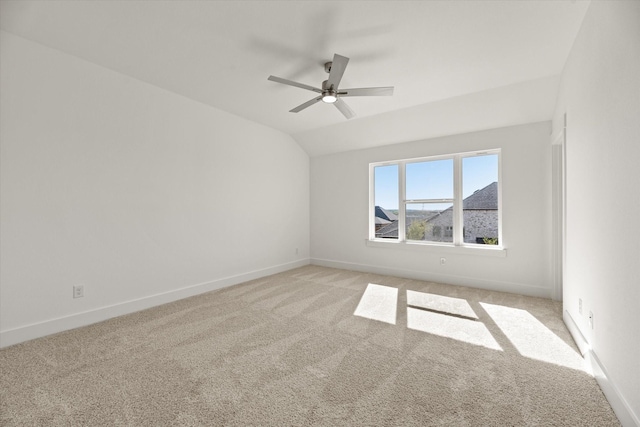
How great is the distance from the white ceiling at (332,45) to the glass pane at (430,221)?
1405 millimetres

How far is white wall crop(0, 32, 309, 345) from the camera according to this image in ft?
7.77

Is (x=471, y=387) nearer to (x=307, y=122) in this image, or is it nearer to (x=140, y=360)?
(x=140, y=360)

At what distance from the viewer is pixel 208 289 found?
3809 mm

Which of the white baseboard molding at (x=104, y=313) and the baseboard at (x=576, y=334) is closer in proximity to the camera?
the baseboard at (x=576, y=334)

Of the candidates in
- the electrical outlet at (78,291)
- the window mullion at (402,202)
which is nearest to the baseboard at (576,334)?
the window mullion at (402,202)

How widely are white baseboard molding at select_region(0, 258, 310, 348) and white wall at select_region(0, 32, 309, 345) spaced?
1 centimetres

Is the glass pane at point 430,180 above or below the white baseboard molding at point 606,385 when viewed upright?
above

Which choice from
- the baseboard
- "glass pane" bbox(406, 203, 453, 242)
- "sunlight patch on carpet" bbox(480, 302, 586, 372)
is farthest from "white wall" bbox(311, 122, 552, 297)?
the baseboard

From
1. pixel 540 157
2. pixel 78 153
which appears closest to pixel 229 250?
pixel 78 153

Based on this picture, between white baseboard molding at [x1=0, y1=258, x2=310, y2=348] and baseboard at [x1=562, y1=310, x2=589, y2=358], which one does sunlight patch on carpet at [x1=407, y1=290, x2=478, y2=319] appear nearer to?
baseboard at [x1=562, y1=310, x2=589, y2=358]

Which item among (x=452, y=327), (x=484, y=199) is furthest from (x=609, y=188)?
(x=484, y=199)

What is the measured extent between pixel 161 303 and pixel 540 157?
200 inches

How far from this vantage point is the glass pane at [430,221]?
4352 millimetres

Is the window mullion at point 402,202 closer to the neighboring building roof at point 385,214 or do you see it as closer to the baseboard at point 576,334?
the neighboring building roof at point 385,214
